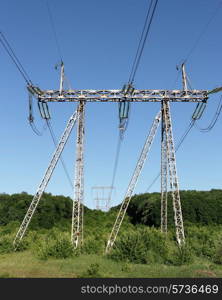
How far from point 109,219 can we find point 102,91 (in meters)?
47.8

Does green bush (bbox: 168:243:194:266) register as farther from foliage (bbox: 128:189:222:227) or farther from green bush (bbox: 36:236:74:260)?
foliage (bbox: 128:189:222:227)

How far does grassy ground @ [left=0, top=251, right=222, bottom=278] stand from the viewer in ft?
45.2

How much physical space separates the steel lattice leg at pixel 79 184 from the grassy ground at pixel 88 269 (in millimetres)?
1703

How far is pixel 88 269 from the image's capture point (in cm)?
1386

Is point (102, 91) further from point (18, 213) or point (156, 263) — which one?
point (18, 213)

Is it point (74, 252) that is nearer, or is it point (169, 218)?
point (74, 252)

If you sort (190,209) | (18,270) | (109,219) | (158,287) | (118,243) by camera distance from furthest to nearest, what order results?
(109,219) → (190,209) → (118,243) → (18,270) → (158,287)

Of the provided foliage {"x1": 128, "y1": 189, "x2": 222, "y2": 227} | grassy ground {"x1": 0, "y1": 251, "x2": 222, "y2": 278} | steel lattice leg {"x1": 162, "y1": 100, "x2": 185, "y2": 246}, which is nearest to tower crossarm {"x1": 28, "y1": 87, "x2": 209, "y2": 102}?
steel lattice leg {"x1": 162, "y1": 100, "x2": 185, "y2": 246}

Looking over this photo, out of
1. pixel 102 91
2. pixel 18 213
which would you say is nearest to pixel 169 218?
pixel 18 213

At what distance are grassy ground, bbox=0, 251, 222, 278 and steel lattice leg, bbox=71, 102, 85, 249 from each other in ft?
5.59

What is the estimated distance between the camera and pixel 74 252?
60.7ft

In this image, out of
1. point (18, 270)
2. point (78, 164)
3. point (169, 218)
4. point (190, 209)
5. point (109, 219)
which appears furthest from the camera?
point (109, 219)

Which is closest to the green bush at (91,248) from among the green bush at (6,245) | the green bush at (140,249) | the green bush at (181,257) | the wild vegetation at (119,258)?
the wild vegetation at (119,258)

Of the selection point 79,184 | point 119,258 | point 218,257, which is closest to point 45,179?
point 79,184
